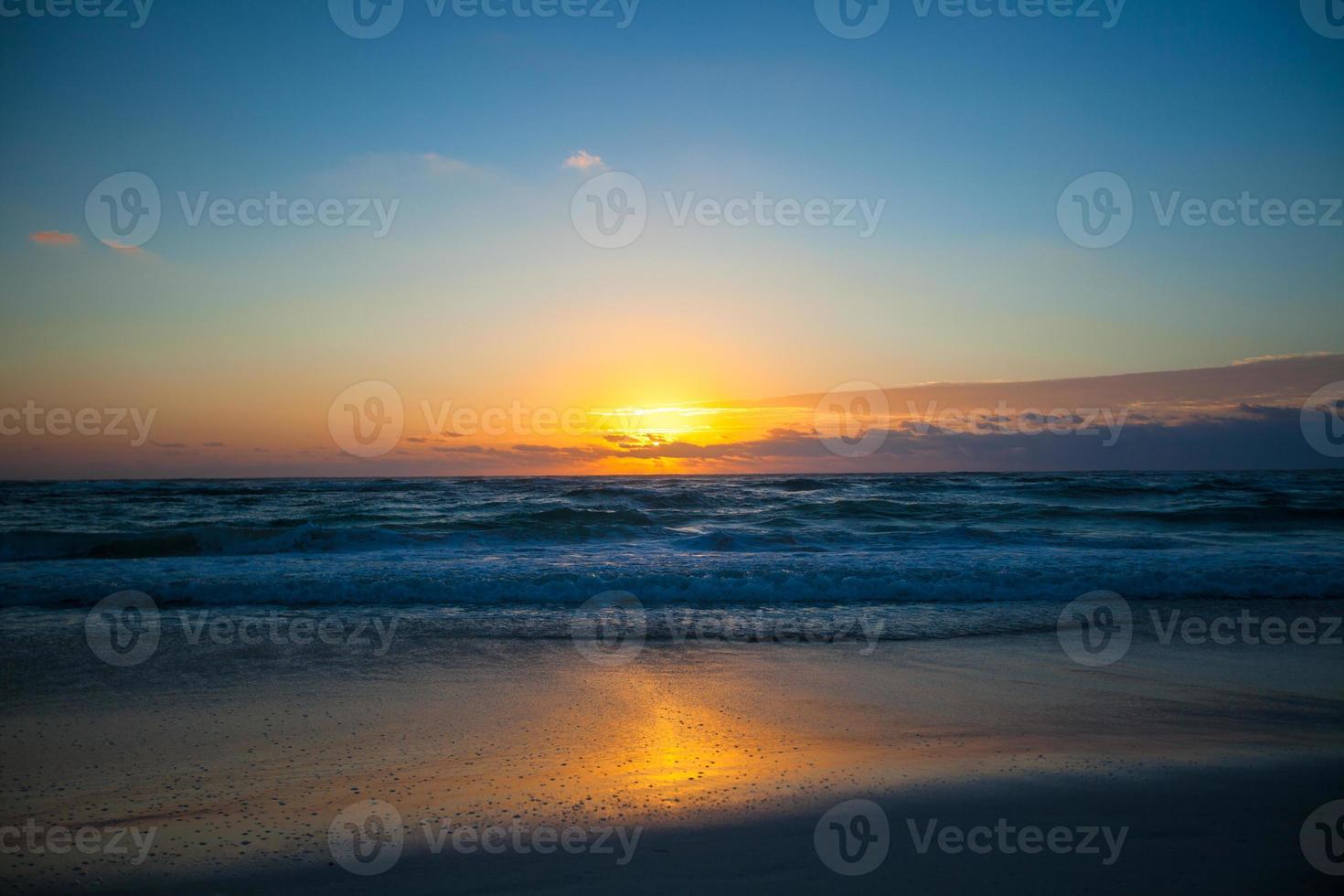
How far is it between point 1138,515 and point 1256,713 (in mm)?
22392

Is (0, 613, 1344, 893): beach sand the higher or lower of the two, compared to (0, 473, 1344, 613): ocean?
lower

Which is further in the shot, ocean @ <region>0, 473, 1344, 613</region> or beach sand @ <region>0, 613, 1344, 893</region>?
ocean @ <region>0, 473, 1344, 613</region>

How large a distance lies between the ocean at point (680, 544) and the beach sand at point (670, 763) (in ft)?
14.2

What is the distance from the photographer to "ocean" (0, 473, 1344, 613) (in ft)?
41.2

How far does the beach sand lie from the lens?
151 inches

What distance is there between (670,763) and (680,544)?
618 inches

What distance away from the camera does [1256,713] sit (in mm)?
6348

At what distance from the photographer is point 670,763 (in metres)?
5.17

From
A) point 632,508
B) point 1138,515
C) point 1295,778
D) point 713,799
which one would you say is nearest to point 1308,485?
Result: point 1138,515

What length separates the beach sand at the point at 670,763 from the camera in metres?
3.84

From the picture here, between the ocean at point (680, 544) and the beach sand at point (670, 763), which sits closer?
the beach sand at point (670, 763)

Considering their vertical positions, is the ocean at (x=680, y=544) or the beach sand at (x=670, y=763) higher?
the ocean at (x=680, y=544)

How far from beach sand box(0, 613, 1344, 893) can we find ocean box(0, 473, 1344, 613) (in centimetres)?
432

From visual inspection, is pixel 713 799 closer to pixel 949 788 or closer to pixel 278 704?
pixel 949 788
